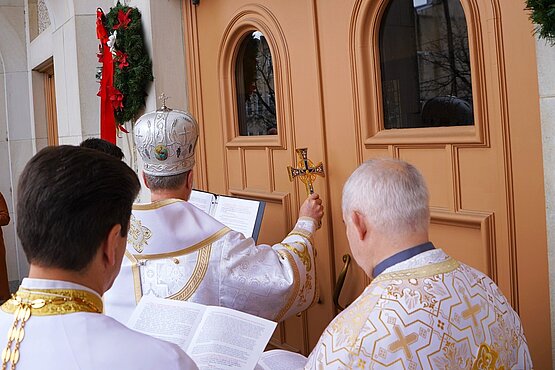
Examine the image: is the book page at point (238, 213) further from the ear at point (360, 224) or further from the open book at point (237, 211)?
the ear at point (360, 224)

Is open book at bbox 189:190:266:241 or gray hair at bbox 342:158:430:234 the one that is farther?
open book at bbox 189:190:266:241

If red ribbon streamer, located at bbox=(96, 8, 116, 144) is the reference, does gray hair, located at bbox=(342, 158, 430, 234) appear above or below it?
below

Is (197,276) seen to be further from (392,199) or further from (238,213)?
(392,199)

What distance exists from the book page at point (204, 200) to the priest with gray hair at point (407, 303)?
1.70 metres

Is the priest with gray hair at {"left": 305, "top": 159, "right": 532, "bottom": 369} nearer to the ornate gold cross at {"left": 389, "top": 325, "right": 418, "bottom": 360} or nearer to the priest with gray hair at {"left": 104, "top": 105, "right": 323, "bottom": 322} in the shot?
the ornate gold cross at {"left": 389, "top": 325, "right": 418, "bottom": 360}

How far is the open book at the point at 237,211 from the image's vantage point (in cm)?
323

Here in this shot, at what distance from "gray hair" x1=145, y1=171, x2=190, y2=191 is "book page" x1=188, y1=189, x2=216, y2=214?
0.53 metres

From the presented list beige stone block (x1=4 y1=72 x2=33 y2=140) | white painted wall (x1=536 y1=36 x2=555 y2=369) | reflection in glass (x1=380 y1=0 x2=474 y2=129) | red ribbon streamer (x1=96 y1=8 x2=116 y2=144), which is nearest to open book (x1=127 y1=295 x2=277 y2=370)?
white painted wall (x1=536 y1=36 x2=555 y2=369)

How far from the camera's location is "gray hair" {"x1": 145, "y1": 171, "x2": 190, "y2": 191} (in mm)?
2990

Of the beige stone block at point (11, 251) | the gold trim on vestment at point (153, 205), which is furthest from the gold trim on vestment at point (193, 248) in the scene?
the beige stone block at point (11, 251)

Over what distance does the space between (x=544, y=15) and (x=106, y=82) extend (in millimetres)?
3467

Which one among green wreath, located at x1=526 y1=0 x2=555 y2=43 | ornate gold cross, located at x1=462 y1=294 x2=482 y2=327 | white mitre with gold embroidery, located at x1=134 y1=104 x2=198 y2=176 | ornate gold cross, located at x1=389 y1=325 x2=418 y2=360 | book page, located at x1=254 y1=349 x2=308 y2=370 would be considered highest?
green wreath, located at x1=526 y1=0 x2=555 y2=43

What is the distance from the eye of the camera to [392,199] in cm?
180

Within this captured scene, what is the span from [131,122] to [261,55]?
1.47m
